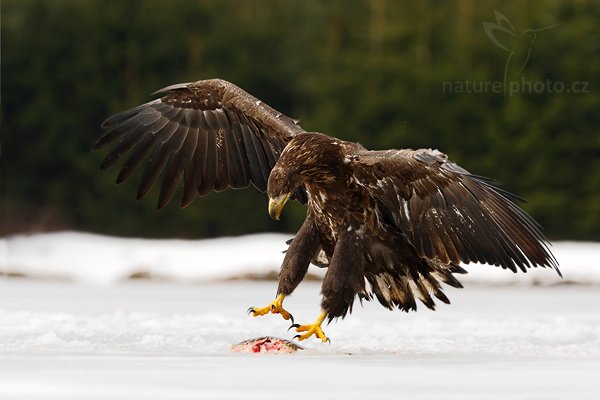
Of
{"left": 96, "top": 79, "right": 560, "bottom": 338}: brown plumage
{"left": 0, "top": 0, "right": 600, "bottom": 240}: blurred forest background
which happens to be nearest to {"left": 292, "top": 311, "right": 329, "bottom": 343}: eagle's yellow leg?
{"left": 96, "top": 79, "right": 560, "bottom": 338}: brown plumage

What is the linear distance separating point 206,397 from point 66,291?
6930 mm

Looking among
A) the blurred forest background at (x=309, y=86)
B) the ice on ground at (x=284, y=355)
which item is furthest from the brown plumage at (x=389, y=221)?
the blurred forest background at (x=309, y=86)

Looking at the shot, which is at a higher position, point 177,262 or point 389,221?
point 177,262

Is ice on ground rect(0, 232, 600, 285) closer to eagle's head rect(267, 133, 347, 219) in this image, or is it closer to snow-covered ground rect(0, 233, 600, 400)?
snow-covered ground rect(0, 233, 600, 400)

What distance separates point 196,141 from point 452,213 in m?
2.37

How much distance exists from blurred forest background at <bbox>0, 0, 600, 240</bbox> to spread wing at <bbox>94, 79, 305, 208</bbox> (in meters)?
10.4

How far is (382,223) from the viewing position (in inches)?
273

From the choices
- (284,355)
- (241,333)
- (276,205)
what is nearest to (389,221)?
(276,205)

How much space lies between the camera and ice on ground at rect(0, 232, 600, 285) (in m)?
12.4

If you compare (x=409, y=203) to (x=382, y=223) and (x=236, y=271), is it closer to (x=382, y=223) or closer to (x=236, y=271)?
(x=382, y=223)

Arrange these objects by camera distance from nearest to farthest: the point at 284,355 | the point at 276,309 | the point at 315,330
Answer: the point at 284,355, the point at 315,330, the point at 276,309

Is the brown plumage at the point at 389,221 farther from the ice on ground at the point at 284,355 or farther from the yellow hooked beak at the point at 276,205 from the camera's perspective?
the ice on ground at the point at 284,355

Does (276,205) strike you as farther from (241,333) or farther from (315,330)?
(241,333)

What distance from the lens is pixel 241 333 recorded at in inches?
304
